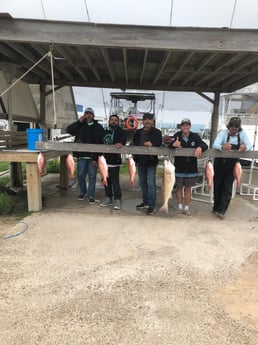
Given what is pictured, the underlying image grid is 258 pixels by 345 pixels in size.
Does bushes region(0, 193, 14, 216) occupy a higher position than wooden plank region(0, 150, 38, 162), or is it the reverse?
wooden plank region(0, 150, 38, 162)

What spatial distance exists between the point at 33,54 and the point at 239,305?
234 inches

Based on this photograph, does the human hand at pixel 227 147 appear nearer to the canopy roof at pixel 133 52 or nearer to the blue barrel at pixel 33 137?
the canopy roof at pixel 133 52

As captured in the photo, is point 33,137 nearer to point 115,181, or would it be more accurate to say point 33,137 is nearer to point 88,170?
point 88,170

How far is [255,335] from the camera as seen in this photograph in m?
2.36

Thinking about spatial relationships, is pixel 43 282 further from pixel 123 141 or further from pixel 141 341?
pixel 123 141

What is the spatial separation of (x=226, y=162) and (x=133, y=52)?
9.45ft

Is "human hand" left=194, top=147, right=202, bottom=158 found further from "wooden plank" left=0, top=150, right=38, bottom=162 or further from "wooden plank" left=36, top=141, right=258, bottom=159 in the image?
"wooden plank" left=0, top=150, right=38, bottom=162

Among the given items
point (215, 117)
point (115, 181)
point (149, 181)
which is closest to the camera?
point (149, 181)

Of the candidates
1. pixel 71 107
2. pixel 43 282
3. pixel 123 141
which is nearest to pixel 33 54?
pixel 123 141

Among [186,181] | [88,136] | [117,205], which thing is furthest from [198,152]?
[88,136]

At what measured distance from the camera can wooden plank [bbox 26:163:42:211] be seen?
17.9ft

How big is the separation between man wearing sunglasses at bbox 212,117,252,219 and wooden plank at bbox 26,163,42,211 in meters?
3.06

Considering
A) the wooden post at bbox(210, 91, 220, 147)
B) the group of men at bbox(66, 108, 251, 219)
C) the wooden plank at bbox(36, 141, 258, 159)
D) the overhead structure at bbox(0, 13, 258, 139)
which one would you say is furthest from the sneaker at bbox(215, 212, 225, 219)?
the wooden post at bbox(210, 91, 220, 147)

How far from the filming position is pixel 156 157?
5.50 m
